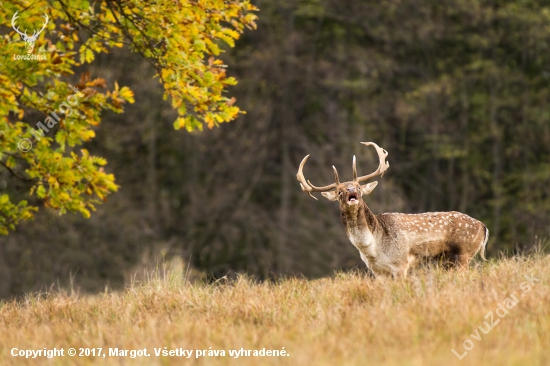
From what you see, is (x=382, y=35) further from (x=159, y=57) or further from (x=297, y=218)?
(x=159, y=57)

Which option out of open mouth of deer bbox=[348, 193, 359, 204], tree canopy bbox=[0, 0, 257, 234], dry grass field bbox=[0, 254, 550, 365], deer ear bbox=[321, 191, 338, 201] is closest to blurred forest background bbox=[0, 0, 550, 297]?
deer ear bbox=[321, 191, 338, 201]

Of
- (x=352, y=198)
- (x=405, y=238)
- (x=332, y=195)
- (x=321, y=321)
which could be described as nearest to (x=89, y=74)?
(x=332, y=195)

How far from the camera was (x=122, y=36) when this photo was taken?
35.2ft

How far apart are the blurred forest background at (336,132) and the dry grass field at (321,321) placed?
57.5 ft

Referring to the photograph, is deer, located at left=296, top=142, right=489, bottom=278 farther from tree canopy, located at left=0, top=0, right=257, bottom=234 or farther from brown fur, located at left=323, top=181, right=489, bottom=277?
tree canopy, located at left=0, top=0, right=257, bottom=234

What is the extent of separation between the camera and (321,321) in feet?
24.0

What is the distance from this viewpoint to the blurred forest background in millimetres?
27297

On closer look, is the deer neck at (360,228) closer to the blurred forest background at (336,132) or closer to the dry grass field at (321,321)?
the dry grass field at (321,321)

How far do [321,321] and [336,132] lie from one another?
68.1 ft

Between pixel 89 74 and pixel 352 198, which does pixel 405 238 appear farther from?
pixel 89 74

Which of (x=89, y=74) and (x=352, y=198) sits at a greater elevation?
(x=89, y=74)

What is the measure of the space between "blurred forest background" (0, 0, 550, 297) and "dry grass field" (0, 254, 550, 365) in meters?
17.5

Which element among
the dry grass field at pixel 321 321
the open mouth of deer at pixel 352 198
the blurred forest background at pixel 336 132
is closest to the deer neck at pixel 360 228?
the open mouth of deer at pixel 352 198

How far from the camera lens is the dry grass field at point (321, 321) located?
6.48 meters
